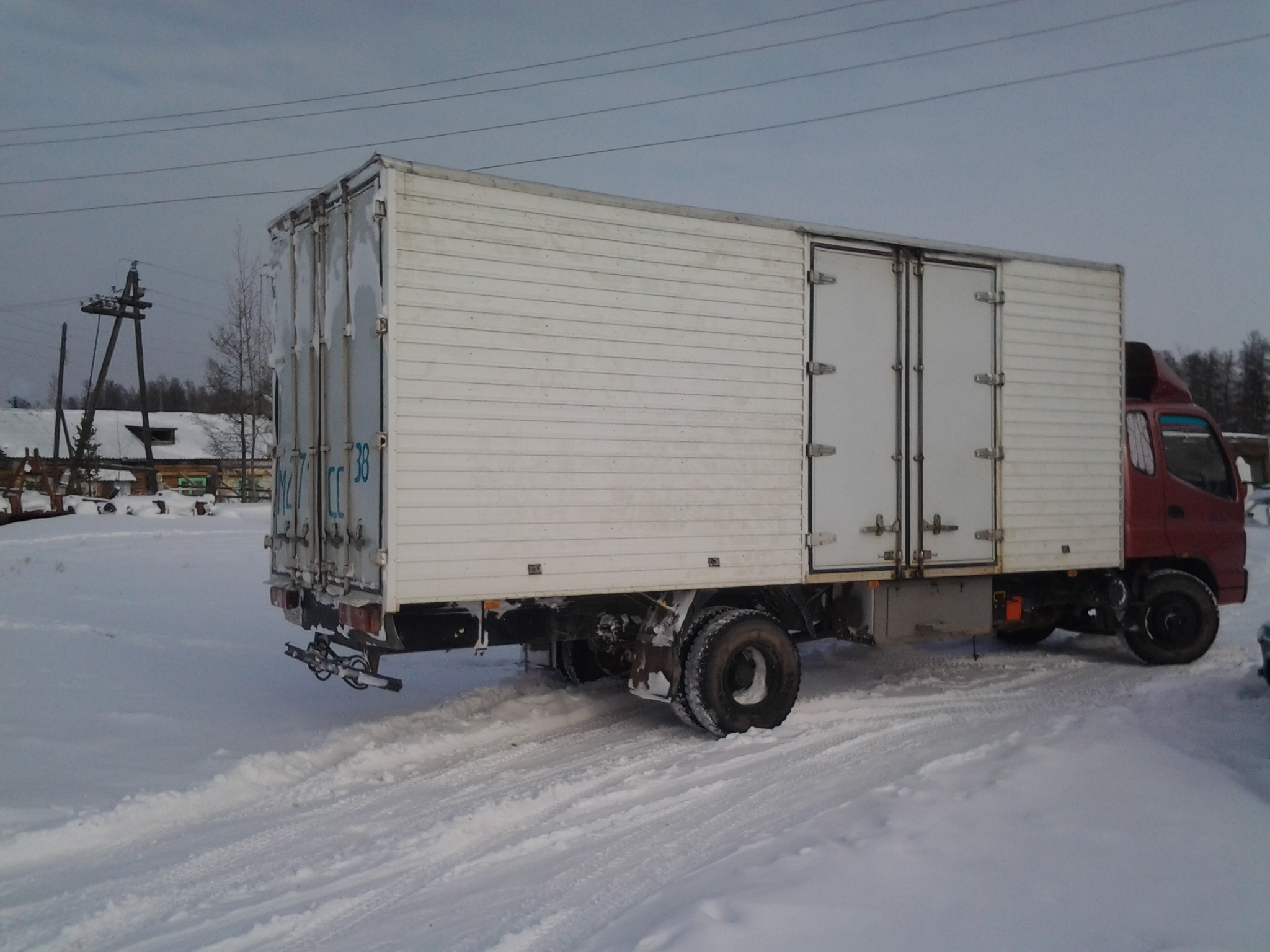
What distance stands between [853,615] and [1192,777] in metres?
3.07

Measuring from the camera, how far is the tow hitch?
6.93m

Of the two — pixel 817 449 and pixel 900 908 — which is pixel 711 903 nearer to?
pixel 900 908

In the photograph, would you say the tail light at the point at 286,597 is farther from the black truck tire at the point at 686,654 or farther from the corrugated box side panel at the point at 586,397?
the black truck tire at the point at 686,654

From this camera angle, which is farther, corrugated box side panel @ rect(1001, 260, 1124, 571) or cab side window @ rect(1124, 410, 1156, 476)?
cab side window @ rect(1124, 410, 1156, 476)

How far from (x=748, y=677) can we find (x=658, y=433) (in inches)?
77.4

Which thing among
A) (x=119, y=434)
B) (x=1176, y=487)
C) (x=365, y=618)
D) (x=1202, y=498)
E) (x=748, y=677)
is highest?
(x=119, y=434)

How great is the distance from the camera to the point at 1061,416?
916 centimetres

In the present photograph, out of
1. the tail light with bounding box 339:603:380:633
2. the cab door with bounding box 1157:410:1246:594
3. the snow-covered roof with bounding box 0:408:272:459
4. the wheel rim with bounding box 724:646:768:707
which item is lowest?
the wheel rim with bounding box 724:646:768:707

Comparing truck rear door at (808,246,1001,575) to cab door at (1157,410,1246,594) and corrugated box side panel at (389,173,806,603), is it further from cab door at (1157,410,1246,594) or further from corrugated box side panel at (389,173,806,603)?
cab door at (1157,410,1246,594)

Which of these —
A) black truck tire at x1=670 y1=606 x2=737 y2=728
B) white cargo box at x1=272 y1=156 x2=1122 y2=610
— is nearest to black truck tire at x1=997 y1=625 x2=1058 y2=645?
white cargo box at x1=272 y1=156 x2=1122 y2=610

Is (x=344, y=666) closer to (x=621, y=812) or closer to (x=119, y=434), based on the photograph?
(x=621, y=812)

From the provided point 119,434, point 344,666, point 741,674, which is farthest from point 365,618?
point 119,434

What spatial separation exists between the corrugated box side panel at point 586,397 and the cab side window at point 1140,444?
13.3 feet

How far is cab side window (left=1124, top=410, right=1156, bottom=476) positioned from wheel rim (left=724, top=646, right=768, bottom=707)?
461 cm
